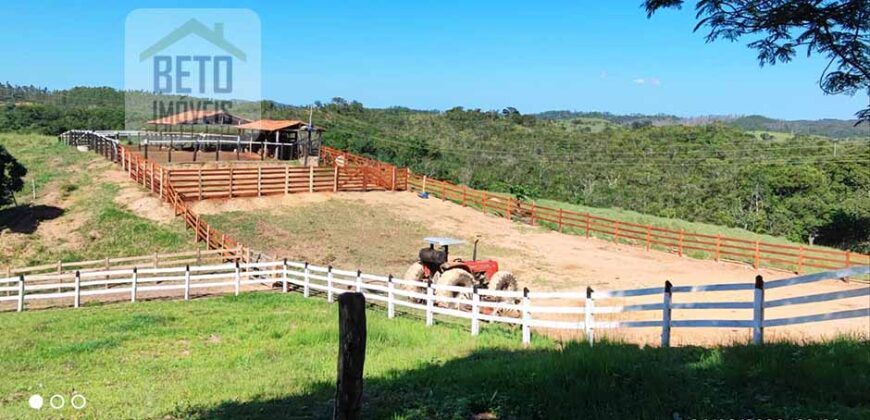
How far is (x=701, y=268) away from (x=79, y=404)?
21.6m

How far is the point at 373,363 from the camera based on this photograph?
8625 millimetres

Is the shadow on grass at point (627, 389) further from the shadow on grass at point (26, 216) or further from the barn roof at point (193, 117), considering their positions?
the barn roof at point (193, 117)

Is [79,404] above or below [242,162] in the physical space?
below

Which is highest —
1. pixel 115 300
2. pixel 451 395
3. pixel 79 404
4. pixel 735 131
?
pixel 735 131

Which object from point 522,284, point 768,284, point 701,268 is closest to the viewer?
point 768,284

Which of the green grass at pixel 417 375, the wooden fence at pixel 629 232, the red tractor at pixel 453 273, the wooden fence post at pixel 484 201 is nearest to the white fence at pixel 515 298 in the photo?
the red tractor at pixel 453 273

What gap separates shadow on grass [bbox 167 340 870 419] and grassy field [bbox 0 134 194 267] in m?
18.0

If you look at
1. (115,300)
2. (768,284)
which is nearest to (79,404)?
(768,284)

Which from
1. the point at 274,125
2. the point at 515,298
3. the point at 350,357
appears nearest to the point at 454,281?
the point at 515,298

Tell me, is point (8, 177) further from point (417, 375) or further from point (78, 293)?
point (417, 375)

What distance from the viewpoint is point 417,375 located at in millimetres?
7426

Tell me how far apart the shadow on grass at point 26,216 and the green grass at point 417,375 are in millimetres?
14937

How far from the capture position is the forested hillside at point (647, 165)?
55.8 meters

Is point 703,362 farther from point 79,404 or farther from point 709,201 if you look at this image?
point 709,201
